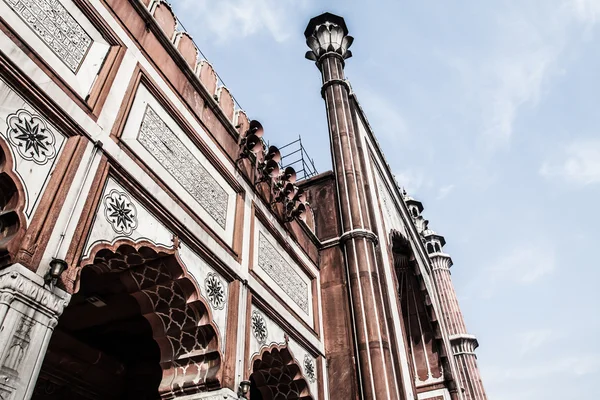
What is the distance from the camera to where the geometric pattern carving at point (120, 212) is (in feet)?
14.4

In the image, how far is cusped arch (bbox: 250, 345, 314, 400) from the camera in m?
6.93

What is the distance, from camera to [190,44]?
22.8 ft

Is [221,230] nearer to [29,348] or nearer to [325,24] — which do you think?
[29,348]

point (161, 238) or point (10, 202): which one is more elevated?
point (161, 238)

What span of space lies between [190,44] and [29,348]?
193 inches

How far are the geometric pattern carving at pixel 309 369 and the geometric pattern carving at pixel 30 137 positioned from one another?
489 centimetres

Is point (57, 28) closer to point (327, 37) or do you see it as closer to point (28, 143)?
point (28, 143)

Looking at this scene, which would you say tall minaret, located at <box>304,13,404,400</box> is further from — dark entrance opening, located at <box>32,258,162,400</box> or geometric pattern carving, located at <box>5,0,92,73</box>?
geometric pattern carving, located at <box>5,0,92,73</box>

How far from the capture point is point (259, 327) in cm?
637

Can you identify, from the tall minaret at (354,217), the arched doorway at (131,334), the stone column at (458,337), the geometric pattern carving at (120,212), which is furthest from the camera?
the stone column at (458,337)

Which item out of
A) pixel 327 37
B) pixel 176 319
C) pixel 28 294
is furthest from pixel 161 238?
pixel 327 37

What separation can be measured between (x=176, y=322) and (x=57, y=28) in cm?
306

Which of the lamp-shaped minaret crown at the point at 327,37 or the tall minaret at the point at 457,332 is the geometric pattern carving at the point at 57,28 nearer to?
the lamp-shaped minaret crown at the point at 327,37

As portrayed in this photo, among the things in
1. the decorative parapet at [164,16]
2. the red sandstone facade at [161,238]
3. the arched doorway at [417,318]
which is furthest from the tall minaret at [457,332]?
the decorative parapet at [164,16]
